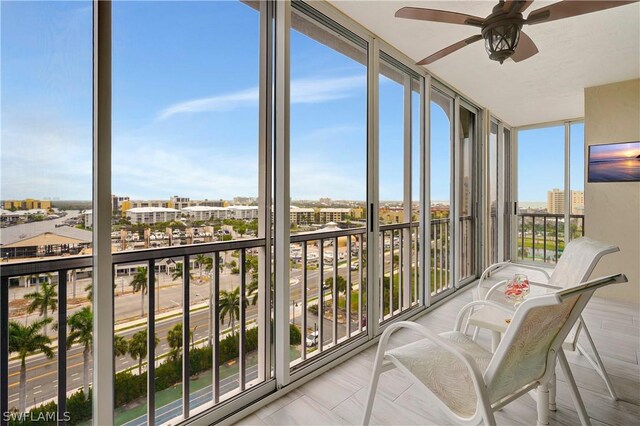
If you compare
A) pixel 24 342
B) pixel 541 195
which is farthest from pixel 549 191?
pixel 24 342

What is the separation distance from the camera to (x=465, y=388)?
1.26m

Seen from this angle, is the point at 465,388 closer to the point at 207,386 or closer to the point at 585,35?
the point at 207,386

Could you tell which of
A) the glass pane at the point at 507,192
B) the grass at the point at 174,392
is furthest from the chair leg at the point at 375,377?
the glass pane at the point at 507,192

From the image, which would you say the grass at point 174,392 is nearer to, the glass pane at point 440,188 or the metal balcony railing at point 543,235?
the glass pane at point 440,188

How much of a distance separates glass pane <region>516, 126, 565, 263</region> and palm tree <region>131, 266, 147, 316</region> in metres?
6.34

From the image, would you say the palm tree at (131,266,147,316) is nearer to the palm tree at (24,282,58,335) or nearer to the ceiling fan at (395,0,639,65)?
the palm tree at (24,282,58,335)

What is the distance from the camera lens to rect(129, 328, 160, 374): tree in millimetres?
1497

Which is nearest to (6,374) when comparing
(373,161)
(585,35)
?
(373,161)

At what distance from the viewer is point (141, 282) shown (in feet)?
5.04

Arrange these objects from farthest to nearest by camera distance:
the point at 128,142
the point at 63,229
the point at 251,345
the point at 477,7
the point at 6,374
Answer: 1. the point at 477,7
2. the point at 251,345
3. the point at 128,142
4. the point at 63,229
5. the point at 6,374

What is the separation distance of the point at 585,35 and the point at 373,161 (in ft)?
7.08

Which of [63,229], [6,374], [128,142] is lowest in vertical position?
[6,374]

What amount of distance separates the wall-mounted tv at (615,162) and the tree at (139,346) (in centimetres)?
511

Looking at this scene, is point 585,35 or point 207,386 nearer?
point 207,386
